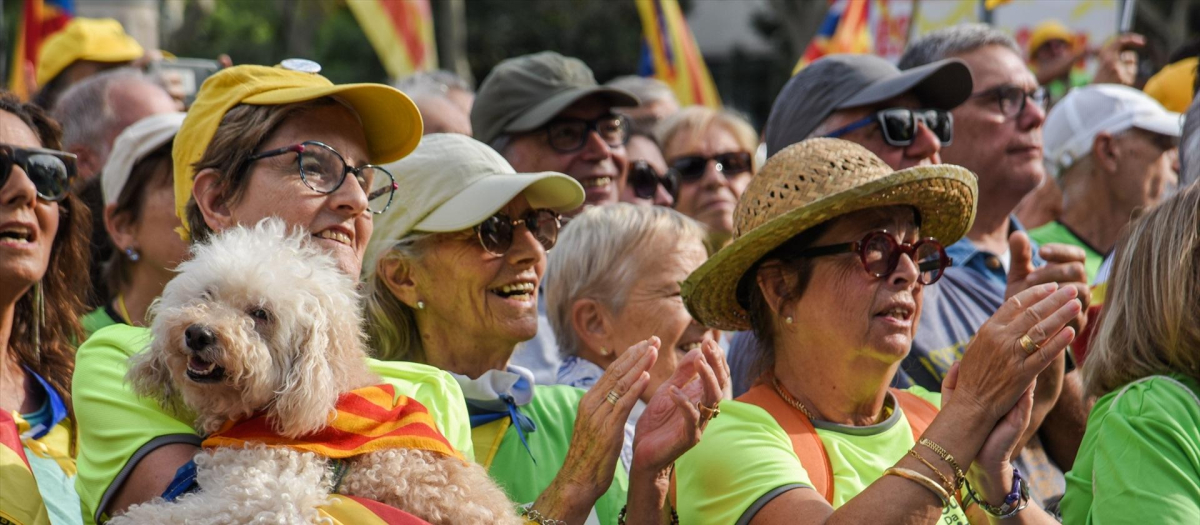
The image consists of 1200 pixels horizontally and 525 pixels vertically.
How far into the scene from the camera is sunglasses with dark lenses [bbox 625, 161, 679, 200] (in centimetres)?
715

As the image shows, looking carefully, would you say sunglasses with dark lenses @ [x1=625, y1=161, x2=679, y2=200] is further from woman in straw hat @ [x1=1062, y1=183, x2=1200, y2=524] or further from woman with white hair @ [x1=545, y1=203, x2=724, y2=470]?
woman in straw hat @ [x1=1062, y1=183, x2=1200, y2=524]

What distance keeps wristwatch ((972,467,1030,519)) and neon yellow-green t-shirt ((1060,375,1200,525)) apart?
21cm

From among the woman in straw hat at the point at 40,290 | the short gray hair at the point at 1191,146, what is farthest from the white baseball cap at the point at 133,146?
the short gray hair at the point at 1191,146

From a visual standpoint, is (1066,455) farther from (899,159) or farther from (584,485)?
(584,485)

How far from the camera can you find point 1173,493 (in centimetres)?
358

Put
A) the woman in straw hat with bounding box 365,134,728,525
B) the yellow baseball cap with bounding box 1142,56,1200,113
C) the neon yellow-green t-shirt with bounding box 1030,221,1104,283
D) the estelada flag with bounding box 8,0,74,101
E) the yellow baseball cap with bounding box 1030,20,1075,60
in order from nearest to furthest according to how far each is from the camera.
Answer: the woman in straw hat with bounding box 365,134,728,525 → the neon yellow-green t-shirt with bounding box 1030,221,1104,283 → the yellow baseball cap with bounding box 1142,56,1200,113 → the estelada flag with bounding box 8,0,74,101 → the yellow baseball cap with bounding box 1030,20,1075,60

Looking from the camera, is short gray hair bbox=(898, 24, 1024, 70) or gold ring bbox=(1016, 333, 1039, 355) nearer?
gold ring bbox=(1016, 333, 1039, 355)

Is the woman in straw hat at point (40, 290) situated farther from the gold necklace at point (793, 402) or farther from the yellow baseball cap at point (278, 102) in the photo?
the gold necklace at point (793, 402)

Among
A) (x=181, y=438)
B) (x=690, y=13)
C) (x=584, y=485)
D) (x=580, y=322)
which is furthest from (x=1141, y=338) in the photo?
(x=690, y=13)

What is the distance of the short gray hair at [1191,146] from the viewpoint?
5.02 m

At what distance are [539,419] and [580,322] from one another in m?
0.89

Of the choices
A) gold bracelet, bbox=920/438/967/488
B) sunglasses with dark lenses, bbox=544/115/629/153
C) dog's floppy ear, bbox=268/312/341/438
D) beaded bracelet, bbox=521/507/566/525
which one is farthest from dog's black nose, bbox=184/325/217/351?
sunglasses with dark lenses, bbox=544/115/629/153

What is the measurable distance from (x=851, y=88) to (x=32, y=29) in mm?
6519

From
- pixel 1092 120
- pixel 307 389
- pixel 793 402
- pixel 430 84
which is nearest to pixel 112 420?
pixel 307 389
